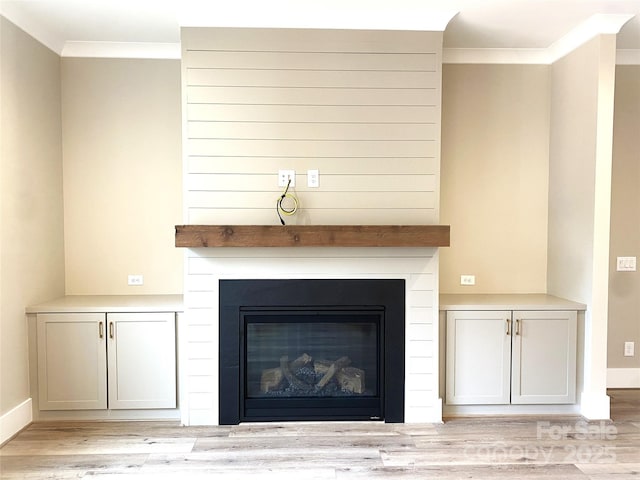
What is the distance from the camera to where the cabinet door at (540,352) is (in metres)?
3.28

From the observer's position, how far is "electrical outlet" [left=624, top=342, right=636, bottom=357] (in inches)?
152

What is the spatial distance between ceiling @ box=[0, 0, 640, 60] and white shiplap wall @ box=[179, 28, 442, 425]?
85mm

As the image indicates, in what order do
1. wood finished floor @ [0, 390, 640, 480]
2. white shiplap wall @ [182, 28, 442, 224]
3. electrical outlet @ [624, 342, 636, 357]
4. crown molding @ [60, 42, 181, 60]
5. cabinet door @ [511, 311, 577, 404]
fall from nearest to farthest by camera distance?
wood finished floor @ [0, 390, 640, 480], white shiplap wall @ [182, 28, 442, 224], cabinet door @ [511, 311, 577, 404], crown molding @ [60, 42, 181, 60], electrical outlet @ [624, 342, 636, 357]

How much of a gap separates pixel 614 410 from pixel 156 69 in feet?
14.0

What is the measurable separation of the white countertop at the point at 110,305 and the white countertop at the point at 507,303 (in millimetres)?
1904

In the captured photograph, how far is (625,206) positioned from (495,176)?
1.09 m

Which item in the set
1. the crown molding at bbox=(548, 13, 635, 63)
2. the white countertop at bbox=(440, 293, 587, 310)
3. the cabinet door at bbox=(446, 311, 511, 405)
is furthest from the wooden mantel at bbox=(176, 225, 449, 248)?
the crown molding at bbox=(548, 13, 635, 63)

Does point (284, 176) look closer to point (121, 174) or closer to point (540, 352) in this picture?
point (121, 174)

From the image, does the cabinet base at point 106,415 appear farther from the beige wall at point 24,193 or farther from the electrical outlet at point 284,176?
the electrical outlet at point 284,176

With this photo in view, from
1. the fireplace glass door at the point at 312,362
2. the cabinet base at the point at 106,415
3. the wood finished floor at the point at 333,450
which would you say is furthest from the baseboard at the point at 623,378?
the cabinet base at the point at 106,415

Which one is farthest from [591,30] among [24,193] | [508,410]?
[24,193]

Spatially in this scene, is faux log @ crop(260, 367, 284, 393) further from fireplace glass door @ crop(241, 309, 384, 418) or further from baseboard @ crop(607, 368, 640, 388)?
baseboard @ crop(607, 368, 640, 388)

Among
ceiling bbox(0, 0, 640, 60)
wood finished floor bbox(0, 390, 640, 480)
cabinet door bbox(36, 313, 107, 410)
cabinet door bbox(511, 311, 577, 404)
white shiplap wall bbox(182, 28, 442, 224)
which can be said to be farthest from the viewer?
cabinet door bbox(511, 311, 577, 404)

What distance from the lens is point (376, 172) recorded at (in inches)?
123
